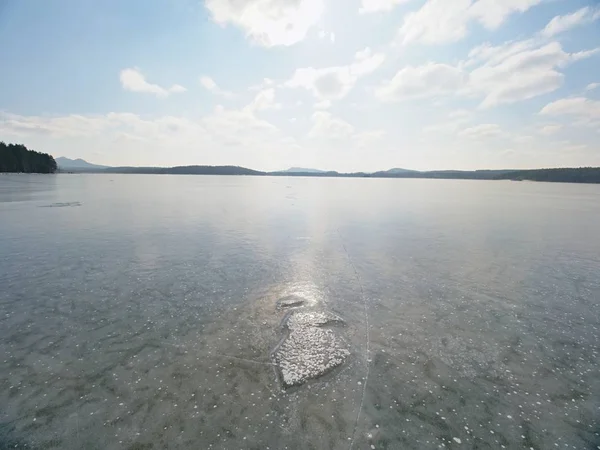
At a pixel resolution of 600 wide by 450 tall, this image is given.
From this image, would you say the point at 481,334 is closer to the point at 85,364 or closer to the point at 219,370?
the point at 219,370

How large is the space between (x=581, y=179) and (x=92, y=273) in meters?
256

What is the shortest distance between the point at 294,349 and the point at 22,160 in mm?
165930

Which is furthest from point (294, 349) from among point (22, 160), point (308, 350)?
point (22, 160)

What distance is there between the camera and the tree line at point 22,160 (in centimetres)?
11500

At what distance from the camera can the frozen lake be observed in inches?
231

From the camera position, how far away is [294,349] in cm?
845

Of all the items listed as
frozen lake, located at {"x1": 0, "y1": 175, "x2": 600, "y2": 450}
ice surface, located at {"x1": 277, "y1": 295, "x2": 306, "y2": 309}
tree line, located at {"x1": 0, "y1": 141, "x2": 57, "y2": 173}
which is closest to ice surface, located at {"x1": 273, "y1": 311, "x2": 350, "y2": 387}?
frozen lake, located at {"x1": 0, "y1": 175, "x2": 600, "y2": 450}

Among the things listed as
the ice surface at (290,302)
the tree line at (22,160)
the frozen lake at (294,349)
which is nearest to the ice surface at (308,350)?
the frozen lake at (294,349)

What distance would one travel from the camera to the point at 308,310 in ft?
35.5

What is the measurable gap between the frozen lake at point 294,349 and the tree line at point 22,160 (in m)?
139

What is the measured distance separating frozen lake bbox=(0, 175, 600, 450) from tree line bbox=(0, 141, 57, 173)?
139079 mm

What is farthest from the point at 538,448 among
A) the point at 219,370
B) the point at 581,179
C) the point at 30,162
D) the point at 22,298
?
the point at 581,179

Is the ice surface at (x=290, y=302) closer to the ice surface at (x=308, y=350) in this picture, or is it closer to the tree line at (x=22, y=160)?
the ice surface at (x=308, y=350)

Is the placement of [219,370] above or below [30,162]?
below
